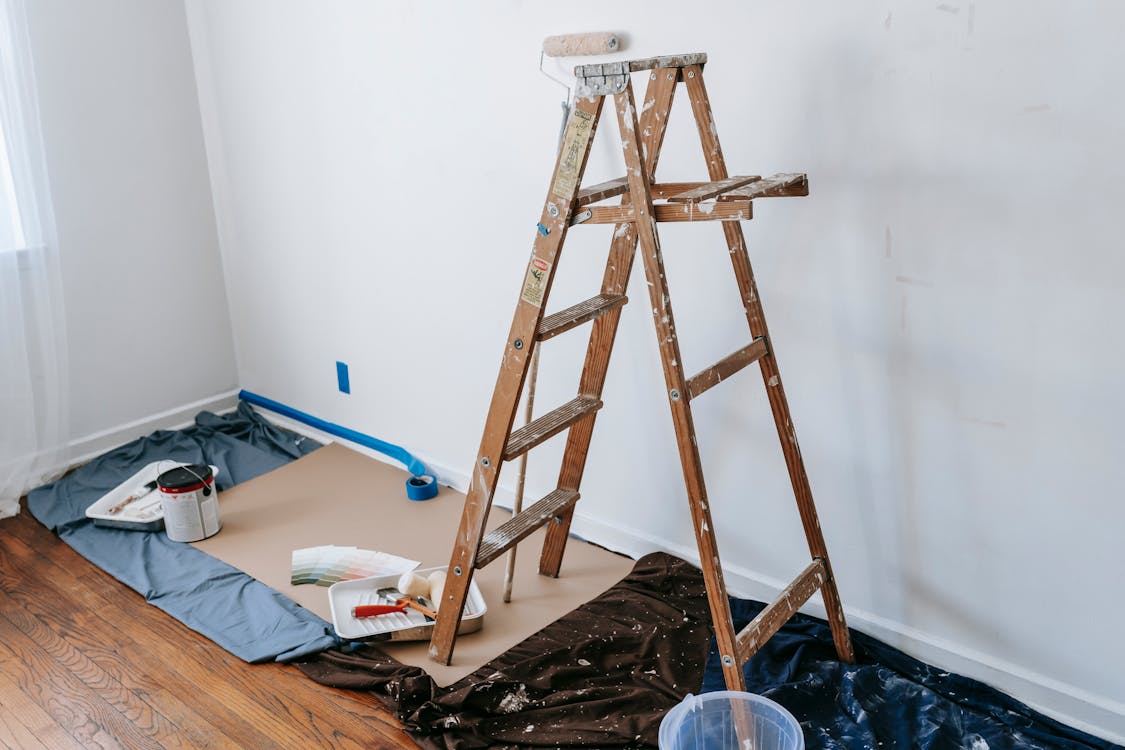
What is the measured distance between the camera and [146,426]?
3758 millimetres

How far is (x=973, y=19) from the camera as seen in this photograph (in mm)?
1950

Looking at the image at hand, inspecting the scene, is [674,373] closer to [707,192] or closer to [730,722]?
[707,192]

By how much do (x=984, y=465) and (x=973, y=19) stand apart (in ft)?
3.02

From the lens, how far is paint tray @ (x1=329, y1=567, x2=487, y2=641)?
2.53 meters

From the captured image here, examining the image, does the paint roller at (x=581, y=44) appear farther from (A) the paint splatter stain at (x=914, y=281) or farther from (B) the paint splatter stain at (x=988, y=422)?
(B) the paint splatter stain at (x=988, y=422)

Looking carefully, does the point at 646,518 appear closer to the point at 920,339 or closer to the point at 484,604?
the point at 484,604

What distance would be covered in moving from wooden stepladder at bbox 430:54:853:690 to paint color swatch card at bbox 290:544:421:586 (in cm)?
44

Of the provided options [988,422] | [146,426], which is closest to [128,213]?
[146,426]

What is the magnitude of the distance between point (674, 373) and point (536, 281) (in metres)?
0.35

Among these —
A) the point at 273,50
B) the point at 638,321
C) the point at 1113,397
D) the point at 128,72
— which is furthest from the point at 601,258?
the point at 128,72

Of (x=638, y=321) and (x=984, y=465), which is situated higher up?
(x=638, y=321)

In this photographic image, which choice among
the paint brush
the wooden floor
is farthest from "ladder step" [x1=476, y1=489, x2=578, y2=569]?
the paint brush

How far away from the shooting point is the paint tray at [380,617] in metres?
2.53

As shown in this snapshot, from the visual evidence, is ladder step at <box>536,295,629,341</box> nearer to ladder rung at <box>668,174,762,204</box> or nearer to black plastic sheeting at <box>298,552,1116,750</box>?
ladder rung at <box>668,174,762,204</box>
